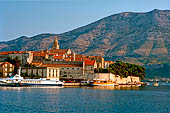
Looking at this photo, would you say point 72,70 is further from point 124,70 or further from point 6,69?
point 124,70

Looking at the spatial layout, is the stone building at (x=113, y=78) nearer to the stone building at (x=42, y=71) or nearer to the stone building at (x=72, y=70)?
the stone building at (x=72, y=70)

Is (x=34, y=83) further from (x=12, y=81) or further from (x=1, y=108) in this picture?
(x=1, y=108)

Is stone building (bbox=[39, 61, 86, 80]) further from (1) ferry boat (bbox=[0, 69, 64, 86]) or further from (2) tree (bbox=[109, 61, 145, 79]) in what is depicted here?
(1) ferry boat (bbox=[0, 69, 64, 86])

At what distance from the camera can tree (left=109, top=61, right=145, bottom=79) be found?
157625 mm

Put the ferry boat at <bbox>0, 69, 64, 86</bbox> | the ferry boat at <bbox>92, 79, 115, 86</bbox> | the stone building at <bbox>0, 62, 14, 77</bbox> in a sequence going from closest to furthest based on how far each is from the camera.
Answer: the ferry boat at <bbox>0, 69, 64, 86</bbox> < the ferry boat at <bbox>92, 79, 115, 86</bbox> < the stone building at <bbox>0, 62, 14, 77</bbox>

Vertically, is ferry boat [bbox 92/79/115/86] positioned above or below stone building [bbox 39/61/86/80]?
below

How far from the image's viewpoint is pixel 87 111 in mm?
51906

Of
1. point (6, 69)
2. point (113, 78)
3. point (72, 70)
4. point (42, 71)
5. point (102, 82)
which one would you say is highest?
point (6, 69)

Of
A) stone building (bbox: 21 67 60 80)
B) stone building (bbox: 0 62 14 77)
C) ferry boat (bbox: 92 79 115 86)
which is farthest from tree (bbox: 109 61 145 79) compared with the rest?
stone building (bbox: 0 62 14 77)

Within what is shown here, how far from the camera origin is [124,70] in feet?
535

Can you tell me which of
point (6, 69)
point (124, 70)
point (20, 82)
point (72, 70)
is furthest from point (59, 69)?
point (124, 70)

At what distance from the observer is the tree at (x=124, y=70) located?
157625mm

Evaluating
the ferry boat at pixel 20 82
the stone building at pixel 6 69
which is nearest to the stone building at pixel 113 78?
the ferry boat at pixel 20 82

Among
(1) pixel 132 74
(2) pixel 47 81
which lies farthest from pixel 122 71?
(2) pixel 47 81
